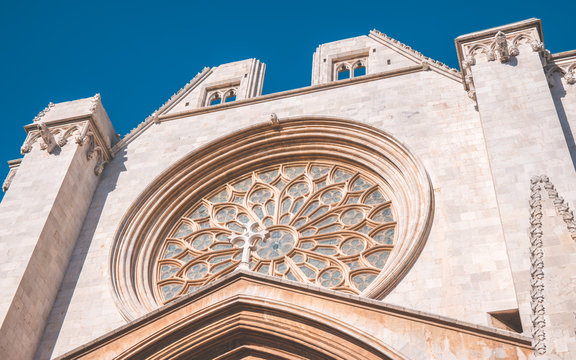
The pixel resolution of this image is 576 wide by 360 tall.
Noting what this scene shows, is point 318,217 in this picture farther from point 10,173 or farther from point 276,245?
point 10,173

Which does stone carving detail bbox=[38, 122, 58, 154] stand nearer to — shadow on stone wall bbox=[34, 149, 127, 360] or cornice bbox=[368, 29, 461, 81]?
shadow on stone wall bbox=[34, 149, 127, 360]

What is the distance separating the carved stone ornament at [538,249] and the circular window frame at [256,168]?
2.17m

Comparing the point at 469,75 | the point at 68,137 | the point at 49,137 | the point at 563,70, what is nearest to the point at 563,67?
the point at 563,70

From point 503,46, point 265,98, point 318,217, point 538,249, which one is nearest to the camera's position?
point 538,249

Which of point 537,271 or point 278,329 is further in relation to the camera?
point 278,329

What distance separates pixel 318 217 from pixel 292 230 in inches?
21.0

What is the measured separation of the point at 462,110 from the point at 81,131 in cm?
740

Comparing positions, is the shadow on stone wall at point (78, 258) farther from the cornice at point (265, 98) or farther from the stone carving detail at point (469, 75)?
the stone carving detail at point (469, 75)

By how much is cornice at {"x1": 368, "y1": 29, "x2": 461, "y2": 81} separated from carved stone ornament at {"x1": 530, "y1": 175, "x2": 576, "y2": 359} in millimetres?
5303

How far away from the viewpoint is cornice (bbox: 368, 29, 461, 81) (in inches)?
630

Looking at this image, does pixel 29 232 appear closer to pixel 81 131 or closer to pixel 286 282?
pixel 81 131

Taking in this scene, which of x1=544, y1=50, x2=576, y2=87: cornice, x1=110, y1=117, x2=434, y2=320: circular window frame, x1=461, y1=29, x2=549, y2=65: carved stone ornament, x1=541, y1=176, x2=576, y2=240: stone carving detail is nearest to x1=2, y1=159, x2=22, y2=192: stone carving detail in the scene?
x1=110, y1=117, x2=434, y2=320: circular window frame

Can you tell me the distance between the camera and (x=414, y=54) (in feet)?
56.6

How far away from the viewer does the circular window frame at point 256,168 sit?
43.4 feet
